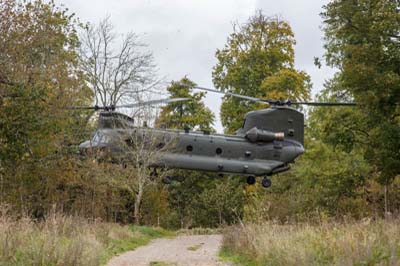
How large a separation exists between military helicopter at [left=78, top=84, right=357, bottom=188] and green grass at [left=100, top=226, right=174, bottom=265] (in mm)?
2326

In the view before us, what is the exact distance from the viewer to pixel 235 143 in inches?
740

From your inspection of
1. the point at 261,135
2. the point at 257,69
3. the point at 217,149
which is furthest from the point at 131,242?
the point at 257,69

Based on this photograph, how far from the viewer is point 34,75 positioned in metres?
21.7

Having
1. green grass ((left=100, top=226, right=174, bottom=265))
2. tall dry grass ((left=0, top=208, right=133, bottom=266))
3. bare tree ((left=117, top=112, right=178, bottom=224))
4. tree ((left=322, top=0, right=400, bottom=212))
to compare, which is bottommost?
green grass ((left=100, top=226, right=174, bottom=265))

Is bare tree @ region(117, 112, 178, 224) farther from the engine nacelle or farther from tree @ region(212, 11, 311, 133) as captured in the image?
tree @ region(212, 11, 311, 133)

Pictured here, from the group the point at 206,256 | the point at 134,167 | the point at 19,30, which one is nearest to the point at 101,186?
the point at 134,167

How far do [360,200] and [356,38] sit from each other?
26.1 ft

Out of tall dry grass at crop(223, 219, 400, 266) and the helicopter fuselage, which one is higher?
the helicopter fuselage

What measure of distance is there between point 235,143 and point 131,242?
15.2ft

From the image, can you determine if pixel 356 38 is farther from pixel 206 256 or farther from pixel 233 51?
pixel 233 51

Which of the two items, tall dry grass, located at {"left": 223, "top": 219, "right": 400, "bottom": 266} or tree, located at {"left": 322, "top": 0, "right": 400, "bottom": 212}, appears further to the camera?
tree, located at {"left": 322, "top": 0, "right": 400, "bottom": 212}

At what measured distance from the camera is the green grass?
44.4 ft

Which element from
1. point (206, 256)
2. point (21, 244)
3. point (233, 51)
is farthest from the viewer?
point (233, 51)

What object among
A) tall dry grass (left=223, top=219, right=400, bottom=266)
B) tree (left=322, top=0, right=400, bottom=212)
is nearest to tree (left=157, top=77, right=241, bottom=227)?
tree (left=322, top=0, right=400, bottom=212)
